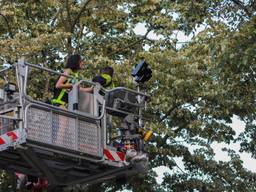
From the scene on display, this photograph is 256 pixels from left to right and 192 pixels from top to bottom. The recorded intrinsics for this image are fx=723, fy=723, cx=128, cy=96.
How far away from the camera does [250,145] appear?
19844mm

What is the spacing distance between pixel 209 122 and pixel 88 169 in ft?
27.6

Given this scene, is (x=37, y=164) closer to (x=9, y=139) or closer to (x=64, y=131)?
(x=64, y=131)

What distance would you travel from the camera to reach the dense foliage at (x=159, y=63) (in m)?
18.2

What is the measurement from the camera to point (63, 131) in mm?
10320

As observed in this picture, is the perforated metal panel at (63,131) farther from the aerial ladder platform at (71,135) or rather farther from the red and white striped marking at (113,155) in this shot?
the red and white striped marking at (113,155)

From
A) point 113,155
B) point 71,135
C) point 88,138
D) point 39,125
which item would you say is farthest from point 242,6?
point 39,125

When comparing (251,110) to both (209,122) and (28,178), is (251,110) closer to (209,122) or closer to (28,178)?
(209,122)

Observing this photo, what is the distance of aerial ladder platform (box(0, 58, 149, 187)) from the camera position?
10.0 m

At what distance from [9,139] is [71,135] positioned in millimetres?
921

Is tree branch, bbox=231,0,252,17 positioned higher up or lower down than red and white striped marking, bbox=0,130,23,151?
higher up

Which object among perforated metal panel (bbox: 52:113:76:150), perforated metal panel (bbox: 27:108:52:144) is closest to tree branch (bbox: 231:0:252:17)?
perforated metal panel (bbox: 52:113:76:150)

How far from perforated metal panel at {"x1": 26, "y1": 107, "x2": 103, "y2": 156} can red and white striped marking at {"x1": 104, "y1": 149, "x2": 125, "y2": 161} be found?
174 mm

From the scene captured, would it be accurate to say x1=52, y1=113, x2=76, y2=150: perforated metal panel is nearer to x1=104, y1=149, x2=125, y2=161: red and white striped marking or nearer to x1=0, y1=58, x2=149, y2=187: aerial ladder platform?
x1=0, y1=58, x2=149, y2=187: aerial ladder platform

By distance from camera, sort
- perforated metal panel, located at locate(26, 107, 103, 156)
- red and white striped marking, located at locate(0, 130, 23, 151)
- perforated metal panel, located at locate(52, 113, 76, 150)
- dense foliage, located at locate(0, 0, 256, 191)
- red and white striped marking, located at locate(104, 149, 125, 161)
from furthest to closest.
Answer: dense foliage, located at locate(0, 0, 256, 191) → red and white striped marking, located at locate(104, 149, 125, 161) → perforated metal panel, located at locate(52, 113, 76, 150) → perforated metal panel, located at locate(26, 107, 103, 156) → red and white striped marking, located at locate(0, 130, 23, 151)
